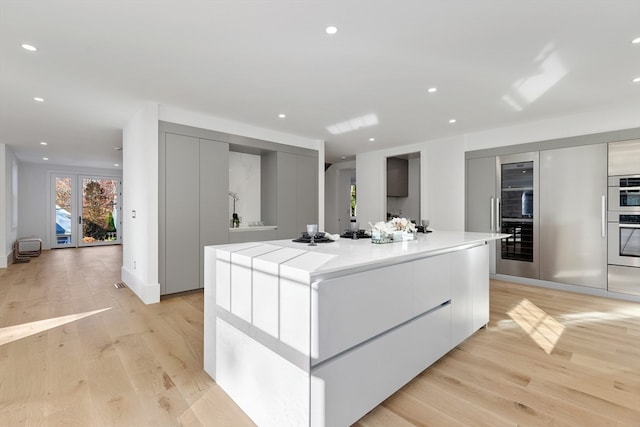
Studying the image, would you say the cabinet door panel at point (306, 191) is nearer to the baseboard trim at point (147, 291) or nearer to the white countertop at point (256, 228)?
the white countertop at point (256, 228)

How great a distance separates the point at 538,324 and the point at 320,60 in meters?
3.39

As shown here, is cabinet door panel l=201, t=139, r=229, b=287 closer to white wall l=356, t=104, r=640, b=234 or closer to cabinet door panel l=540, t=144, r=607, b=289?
white wall l=356, t=104, r=640, b=234

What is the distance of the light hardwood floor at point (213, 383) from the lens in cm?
174

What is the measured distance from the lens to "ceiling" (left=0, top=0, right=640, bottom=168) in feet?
6.64

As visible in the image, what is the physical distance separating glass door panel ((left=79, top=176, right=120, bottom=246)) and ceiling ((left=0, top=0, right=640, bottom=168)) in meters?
5.41

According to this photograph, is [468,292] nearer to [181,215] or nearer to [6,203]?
[181,215]

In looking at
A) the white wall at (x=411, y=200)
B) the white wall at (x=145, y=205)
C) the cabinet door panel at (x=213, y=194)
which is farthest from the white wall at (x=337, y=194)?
the white wall at (x=145, y=205)

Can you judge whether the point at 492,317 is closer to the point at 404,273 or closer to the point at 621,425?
the point at 621,425

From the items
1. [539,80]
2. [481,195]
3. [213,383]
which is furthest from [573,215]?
[213,383]

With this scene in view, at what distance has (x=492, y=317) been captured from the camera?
335 cm

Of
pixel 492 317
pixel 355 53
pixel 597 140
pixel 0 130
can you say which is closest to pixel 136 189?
pixel 0 130

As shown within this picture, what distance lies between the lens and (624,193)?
398cm

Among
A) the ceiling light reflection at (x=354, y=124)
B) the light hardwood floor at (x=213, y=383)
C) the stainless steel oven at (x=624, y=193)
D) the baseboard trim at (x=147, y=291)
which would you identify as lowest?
the light hardwood floor at (x=213, y=383)

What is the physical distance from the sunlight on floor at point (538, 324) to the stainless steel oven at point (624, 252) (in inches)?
52.5
